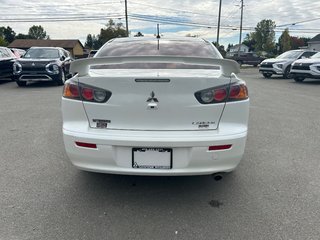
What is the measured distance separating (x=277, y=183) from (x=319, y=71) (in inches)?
480

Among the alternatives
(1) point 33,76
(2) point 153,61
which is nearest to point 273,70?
(1) point 33,76

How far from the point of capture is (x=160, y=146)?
8.41ft

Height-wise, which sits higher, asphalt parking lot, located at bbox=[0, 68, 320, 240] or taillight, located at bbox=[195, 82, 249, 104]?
taillight, located at bbox=[195, 82, 249, 104]

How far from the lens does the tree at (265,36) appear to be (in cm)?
8706

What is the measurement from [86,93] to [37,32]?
106292 millimetres

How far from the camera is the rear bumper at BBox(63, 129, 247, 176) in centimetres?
257

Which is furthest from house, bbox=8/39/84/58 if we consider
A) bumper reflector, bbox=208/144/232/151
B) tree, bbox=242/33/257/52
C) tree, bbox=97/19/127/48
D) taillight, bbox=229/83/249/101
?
bumper reflector, bbox=208/144/232/151

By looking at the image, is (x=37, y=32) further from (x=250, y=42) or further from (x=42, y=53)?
(x=42, y=53)

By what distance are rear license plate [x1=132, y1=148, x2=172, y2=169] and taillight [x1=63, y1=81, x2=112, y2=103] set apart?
545mm

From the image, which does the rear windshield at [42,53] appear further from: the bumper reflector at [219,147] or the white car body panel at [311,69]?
the white car body panel at [311,69]

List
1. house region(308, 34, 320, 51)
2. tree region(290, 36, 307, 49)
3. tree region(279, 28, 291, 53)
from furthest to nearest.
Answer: tree region(290, 36, 307, 49) → tree region(279, 28, 291, 53) → house region(308, 34, 320, 51)

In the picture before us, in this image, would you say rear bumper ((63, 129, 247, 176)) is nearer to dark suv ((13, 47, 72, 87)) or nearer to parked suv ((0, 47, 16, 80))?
dark suv ((13, 47, 72, 87))

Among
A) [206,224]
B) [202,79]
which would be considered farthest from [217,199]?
[202,79]

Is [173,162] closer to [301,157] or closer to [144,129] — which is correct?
[144,129]
